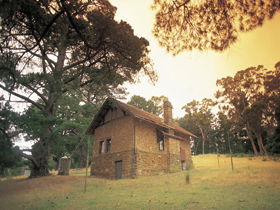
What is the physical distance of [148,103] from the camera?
157 feet

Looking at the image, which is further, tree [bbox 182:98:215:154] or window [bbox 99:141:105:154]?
tree [bbox 182:98:215:154]

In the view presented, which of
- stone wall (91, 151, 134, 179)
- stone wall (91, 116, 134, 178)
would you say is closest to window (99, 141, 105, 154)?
stone wall (91, 116, 134, 178)

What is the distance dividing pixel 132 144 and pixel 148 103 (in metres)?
29.2

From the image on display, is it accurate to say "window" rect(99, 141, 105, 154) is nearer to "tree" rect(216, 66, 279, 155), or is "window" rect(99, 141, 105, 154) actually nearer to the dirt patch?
the dirt patch

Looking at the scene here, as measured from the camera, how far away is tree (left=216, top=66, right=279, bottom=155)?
33.7 meters

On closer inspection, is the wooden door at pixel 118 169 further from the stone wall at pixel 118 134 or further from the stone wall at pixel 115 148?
the stone wall at pixel 118 134

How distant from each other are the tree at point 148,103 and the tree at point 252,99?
1463 centimetres

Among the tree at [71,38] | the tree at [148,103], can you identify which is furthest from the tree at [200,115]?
the tree at [71,38]

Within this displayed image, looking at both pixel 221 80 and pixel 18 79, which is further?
pixel 221 80

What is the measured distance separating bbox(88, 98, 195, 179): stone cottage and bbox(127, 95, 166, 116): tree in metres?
22.2

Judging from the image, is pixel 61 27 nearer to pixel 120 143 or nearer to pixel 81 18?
pixel 81 18

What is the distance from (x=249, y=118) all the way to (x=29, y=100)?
1300 inches

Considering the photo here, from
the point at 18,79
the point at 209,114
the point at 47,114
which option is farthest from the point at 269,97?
the point at 18,79

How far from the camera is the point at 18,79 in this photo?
40.8 feet
